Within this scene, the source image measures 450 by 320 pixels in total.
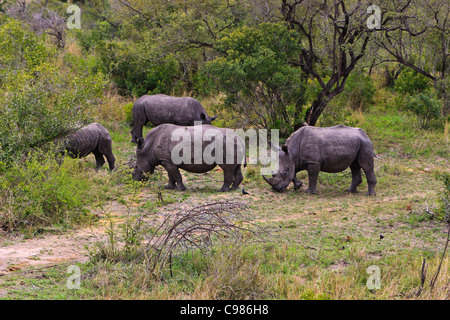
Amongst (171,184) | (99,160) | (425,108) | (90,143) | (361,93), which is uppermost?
(361,93)

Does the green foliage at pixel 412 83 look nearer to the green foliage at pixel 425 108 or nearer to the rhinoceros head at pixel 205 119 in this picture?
the green foliage at pixel 425 108

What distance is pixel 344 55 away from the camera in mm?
15594

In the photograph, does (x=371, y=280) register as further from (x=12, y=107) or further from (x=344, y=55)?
(x=344, y=55)

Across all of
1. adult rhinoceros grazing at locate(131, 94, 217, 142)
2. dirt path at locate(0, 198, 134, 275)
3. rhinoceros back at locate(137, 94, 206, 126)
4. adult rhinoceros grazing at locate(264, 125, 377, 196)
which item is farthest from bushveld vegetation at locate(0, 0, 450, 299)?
rhinoceros back at locate(137, 94, 206, 126)

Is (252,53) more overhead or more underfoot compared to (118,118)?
more overhead

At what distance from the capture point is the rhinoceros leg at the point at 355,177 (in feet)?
38.9

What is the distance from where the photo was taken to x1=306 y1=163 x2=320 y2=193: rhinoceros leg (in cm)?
1141

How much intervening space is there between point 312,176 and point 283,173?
0.62 m

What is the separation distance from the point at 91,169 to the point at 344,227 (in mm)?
6058

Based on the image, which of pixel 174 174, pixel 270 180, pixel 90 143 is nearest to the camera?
pixel 174 174

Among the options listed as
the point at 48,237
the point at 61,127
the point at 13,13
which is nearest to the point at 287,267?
the point at 48,237

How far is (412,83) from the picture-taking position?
61.7 feet

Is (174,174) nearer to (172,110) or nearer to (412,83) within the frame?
(172,110)

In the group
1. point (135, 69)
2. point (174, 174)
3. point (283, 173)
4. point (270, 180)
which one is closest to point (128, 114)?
point (135, 69)
